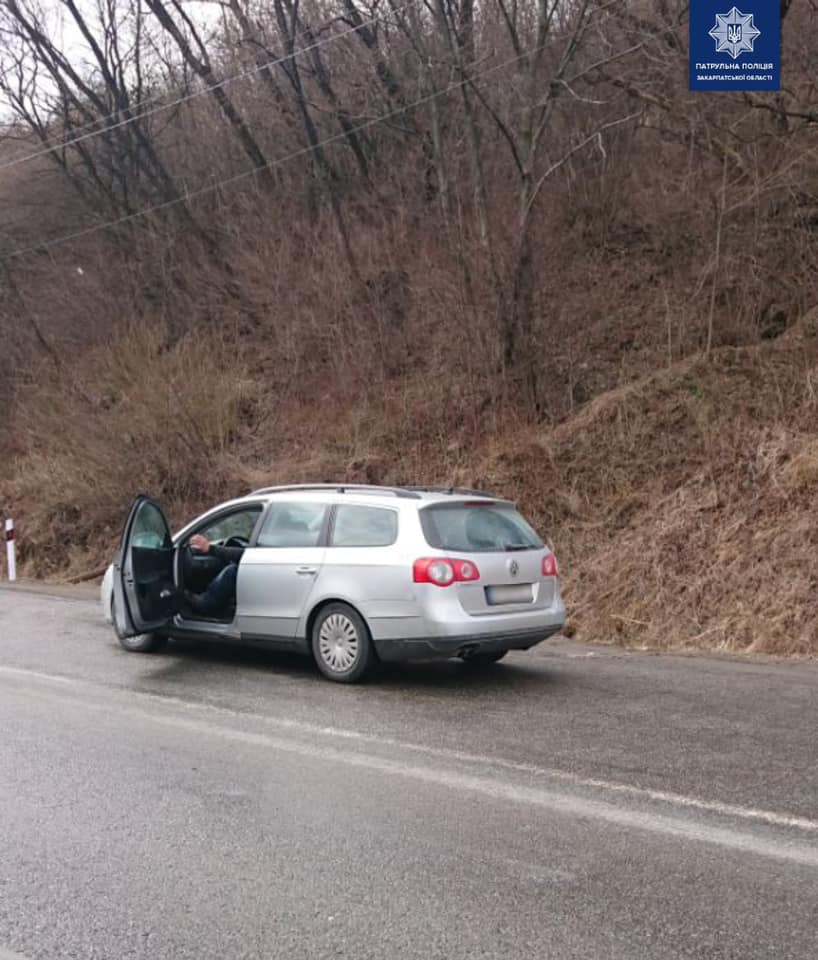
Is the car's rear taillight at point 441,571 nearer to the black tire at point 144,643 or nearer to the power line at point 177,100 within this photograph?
the black tire at point 144,643

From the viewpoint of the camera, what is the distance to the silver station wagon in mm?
7977

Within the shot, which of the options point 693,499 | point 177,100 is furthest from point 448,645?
point 177,100

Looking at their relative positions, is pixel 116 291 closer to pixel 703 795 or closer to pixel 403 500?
pixel 403 500

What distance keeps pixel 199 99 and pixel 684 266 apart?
15.7 m

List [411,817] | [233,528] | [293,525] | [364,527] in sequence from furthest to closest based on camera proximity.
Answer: [233,528] < [293,525] < [364,527] < [411,817]

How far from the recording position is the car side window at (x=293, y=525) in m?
8.90

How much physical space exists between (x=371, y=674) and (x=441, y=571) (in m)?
1.26

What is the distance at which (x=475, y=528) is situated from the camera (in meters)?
8.41

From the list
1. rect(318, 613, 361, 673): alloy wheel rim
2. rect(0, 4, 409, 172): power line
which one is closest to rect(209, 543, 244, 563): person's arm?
rect(318, 613, 361, 673): alloy wheel rim

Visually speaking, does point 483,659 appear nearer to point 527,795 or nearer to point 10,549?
point 527,795

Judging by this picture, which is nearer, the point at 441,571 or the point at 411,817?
the point at 411,817

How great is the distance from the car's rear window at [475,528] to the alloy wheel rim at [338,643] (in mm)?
1009

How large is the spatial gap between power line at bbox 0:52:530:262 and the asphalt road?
43.8 ft

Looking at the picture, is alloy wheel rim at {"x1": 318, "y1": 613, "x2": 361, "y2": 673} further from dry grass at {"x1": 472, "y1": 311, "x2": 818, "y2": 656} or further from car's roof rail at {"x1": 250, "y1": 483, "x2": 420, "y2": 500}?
dry grass at {"x1": 472, "y1": 311, "x2": 818, "y2": 656}
